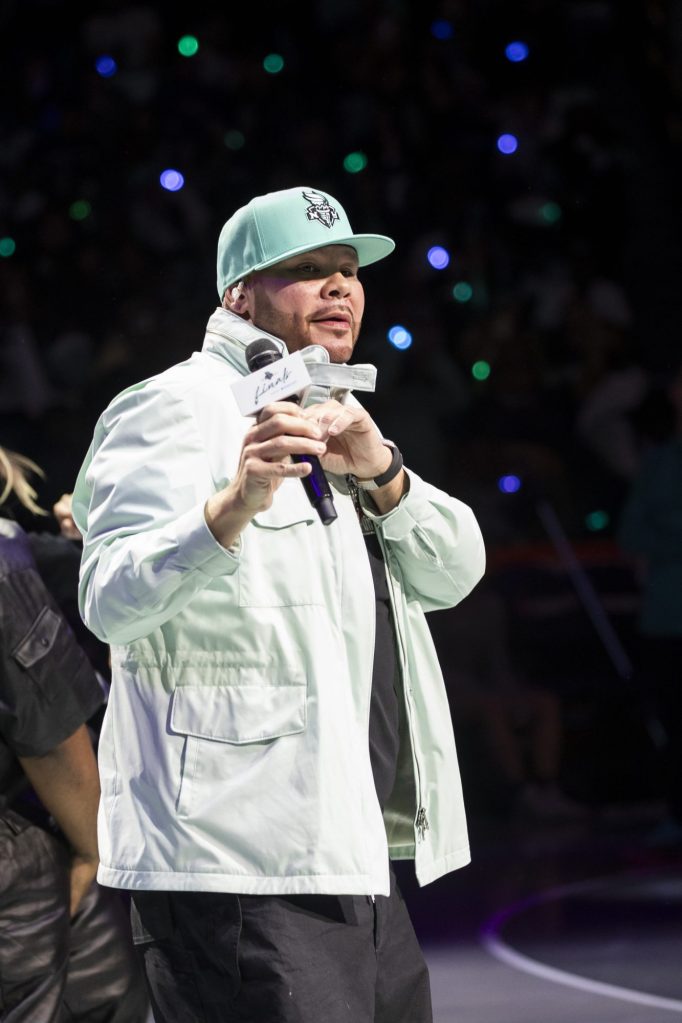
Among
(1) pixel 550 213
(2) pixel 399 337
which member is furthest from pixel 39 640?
(1) pixel 550 213

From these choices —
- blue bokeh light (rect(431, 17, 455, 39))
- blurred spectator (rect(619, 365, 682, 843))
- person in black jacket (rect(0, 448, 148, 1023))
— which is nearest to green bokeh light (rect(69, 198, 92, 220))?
blue bokeh light (rect(431, 17, 455, 39))

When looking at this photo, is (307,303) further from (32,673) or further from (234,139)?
(234,139)

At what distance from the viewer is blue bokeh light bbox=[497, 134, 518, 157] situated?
9359 mm

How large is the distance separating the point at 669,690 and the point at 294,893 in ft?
16.8

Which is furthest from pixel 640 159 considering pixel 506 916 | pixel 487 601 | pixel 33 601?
pixel 33 601

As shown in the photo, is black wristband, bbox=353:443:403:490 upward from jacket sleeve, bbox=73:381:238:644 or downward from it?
downward

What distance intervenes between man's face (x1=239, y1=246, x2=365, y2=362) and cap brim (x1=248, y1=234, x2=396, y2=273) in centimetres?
2

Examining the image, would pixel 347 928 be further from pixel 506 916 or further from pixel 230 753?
pixel 506 916

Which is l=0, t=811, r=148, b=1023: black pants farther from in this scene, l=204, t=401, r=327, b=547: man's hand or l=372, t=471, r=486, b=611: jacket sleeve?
l=204, t=401, r=327, b=547: man's hand

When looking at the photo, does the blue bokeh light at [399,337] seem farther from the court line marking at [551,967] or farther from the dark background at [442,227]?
the court line marking at [551,967]

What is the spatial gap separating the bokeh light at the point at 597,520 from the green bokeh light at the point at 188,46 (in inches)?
150

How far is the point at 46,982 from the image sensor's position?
2.90 meters

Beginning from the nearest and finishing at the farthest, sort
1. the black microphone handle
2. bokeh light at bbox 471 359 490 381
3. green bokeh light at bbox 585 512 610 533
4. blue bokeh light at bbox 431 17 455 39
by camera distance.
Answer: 1. the black microphone handle
2. green bokeh light at bbox 585 512 610 533
3. bokeh light at bbox 471 359 490 381
4. blue bokeh light at bbox 431 17 455 39

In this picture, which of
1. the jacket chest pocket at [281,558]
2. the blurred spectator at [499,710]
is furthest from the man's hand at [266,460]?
the blurred spectator at [499,710]
